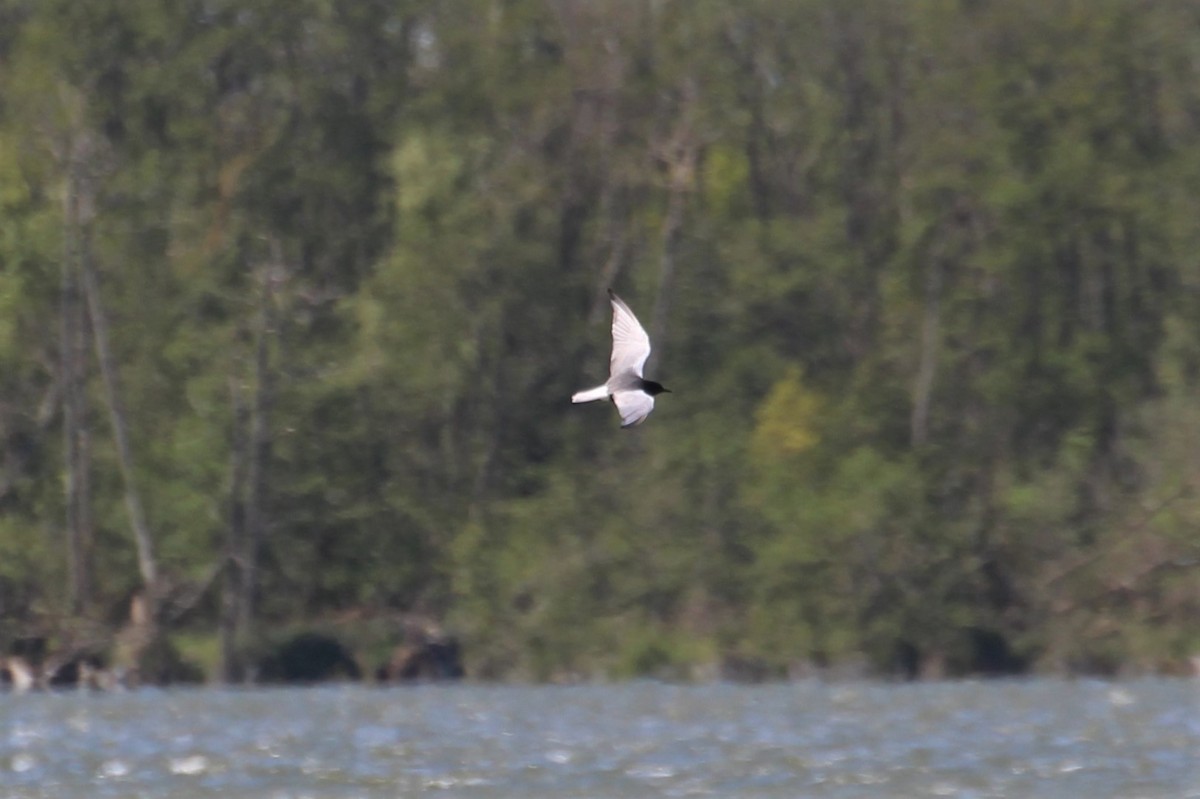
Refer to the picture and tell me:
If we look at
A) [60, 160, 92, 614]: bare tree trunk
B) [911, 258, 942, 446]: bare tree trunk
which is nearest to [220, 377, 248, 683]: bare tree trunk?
[60, 160, 92, 614]: bare tree trunk

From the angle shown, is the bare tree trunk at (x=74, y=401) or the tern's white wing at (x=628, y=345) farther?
the bare tree trunk at (x=74, y=401)

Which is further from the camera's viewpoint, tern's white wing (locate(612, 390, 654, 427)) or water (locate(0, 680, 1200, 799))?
water (locate(0, 680, 1200, 799))

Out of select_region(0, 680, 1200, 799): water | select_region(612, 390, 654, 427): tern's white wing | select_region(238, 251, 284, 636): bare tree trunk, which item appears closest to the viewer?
select_region(612, 390, 654, 427): tern's white wing

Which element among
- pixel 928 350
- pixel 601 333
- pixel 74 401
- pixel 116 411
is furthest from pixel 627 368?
pixel 928 350

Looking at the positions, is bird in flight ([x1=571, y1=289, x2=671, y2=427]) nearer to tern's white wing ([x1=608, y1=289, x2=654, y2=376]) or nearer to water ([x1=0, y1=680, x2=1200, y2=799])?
tern's white wing ([x1=608, y1=289, x2=654, y2=376])

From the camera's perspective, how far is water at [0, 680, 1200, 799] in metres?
23.2

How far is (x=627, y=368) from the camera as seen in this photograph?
18078 mm

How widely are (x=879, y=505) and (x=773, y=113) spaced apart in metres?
11.2

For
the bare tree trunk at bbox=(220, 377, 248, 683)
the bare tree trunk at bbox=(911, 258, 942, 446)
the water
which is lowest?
the water

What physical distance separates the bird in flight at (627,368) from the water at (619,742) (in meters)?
5.34

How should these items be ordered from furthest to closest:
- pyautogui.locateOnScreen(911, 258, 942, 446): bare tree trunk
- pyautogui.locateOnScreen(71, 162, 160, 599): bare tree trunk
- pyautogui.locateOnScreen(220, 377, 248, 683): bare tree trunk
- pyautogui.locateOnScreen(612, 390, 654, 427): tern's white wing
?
pyautogui.locateOnScreen(911, 258, 942, 446): bare tree trunk
pyautogui.locateOnScreen(71, 162, 160, 599): bare tree trunk
pyautogui.locateOnScreen(220, 377, 248, 683): bare tree trunk
pyautogui.locateOnScreen(612, 390, 654, 427): tern's white wing

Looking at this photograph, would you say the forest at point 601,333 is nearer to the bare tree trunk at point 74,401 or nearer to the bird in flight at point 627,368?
the bare tree trunk at point 74,401

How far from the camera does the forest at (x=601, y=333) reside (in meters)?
40.7

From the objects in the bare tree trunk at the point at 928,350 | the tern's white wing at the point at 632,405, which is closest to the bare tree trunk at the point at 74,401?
the bare tree trunk at the point at 928,350
